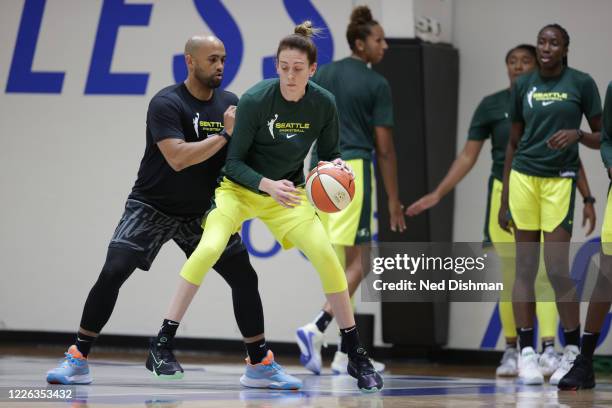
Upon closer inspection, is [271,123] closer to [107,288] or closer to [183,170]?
[183,170]

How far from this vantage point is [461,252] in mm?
9156

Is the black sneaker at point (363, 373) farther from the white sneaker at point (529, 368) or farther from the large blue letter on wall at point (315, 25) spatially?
the large blue letter on wall at point (315, 25)

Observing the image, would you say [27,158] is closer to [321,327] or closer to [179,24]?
[179,24]

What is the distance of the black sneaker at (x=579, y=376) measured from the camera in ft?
20.7

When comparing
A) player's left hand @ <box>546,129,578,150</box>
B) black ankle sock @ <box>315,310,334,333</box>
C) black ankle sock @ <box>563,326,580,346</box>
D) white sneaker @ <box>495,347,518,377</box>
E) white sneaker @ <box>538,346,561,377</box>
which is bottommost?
white sneaker @ <box>495,347,518,377</box>

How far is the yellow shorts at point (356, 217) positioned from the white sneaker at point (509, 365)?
1.31 metres

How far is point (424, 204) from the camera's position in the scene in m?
8.37

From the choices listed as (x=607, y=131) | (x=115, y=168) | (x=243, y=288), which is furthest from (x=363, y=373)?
(x=115, y=168)

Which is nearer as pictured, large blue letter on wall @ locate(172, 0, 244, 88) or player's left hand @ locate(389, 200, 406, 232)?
player's left hand @ locate(389, 200, 406, 232)


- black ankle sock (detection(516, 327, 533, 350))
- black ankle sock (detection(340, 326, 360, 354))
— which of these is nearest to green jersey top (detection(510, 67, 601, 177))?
black ankle sock (detection(516, 327, 533, 350))

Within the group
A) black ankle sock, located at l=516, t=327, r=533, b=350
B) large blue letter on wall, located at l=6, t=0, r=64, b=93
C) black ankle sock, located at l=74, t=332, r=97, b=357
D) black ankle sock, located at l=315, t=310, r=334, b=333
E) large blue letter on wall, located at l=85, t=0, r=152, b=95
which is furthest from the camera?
large blue letter on wall, located at l=6, t=0, r=64, b=93

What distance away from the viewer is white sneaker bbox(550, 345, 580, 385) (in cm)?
691

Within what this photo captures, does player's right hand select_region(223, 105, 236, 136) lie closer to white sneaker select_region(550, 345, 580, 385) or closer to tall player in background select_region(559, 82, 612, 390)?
tall player in background select_region(559, 82, 612, 390)

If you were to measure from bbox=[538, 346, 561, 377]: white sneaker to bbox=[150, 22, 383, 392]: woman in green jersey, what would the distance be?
7.51ft
